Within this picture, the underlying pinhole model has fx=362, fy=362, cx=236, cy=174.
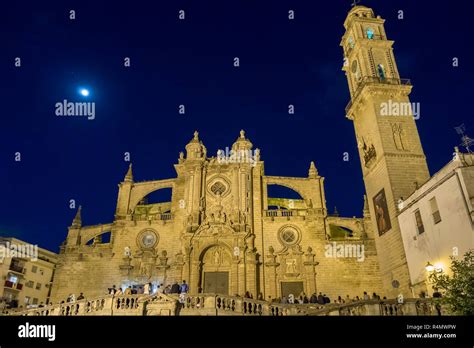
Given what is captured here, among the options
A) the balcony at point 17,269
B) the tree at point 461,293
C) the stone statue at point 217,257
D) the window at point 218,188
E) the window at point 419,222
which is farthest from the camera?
the balcony at point 17,269

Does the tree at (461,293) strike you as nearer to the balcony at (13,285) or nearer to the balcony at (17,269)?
the balcony at (13,285)

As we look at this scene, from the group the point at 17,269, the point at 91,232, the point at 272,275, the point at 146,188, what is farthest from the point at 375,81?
the point at 17,269

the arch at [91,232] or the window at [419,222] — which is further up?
the arch at [91,232]

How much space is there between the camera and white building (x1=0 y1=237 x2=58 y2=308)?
3738 cm

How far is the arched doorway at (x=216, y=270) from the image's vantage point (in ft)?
98.5

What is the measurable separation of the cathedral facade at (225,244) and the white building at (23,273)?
8.79 m

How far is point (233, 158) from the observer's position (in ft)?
116

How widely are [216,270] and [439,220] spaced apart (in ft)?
59.0

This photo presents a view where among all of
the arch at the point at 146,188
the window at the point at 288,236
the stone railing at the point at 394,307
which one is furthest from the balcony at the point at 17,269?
the stone railing at the point at 394,307

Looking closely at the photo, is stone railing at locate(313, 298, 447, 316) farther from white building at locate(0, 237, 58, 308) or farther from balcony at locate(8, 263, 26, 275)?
balcony at locate(8, 263, 26, 275)

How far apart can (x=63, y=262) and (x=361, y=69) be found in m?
30.8
